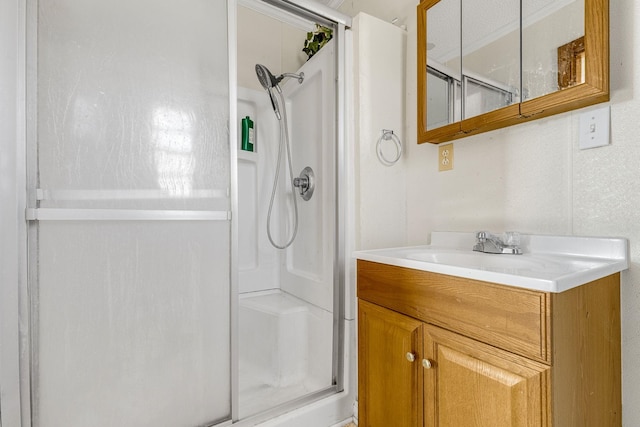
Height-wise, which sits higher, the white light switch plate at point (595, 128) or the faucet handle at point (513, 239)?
the white light switch plate at point (595, 128)

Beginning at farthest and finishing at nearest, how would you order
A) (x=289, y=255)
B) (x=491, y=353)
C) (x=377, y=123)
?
(x=289, y=255) < (x=377, y=123) < (x=491, y=353)

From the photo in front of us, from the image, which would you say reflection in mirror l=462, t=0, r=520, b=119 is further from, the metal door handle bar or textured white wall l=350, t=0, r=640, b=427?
the metal door handle bar

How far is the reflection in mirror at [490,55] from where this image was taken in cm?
111

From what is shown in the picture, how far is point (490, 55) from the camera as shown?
1188 mm

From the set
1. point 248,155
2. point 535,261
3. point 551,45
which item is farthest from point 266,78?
point 535,261

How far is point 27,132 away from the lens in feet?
2.94

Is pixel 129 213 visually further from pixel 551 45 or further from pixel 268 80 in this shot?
pixel 551 45

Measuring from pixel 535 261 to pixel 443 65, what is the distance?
34.1 inches

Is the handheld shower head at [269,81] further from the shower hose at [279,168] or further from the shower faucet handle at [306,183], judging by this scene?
the shower faucet handle at [306,183]

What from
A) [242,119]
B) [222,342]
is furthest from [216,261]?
[242,119]

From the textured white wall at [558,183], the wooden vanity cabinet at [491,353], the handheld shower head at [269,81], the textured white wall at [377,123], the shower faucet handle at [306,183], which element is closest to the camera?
the wooden vanity cabinet at [491,353]

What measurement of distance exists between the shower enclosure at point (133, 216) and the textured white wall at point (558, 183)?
725 mm

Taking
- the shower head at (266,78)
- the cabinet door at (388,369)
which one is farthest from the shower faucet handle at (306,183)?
the cabinet door at (388,369)

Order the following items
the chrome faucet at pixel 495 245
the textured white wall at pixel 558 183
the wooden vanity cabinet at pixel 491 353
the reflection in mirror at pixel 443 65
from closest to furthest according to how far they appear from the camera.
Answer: the wooden vanity cabinet at pixel 491 353 → the textured white wall at pixel 558 183 → the chrome faucet at pixel 495 245 → the reflection in mirror at pixel 443 65
